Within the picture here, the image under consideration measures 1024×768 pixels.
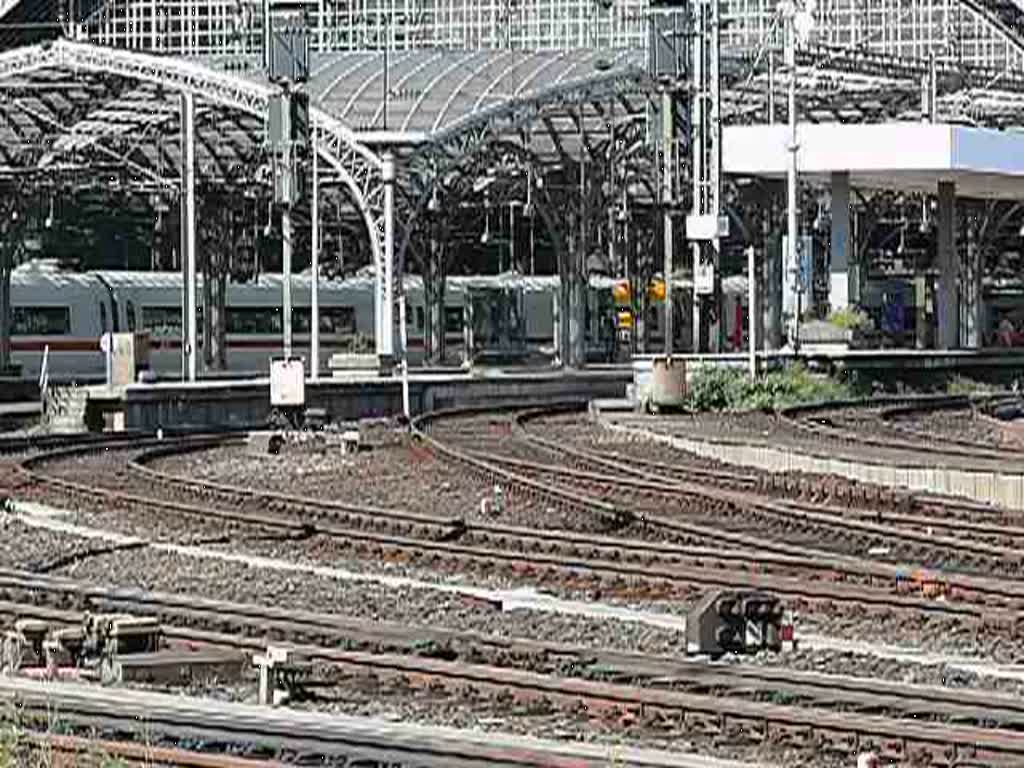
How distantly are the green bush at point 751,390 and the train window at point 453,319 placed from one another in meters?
35.9

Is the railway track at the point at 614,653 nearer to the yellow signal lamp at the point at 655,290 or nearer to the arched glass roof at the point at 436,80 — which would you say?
the arched glass roof at the point at 436,80

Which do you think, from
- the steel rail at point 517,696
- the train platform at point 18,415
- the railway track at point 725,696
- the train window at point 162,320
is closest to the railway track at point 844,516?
the railway track at point 725,696

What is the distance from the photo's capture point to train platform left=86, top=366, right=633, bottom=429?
1906 inches

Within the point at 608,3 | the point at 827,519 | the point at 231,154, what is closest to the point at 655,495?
the point at 827,519

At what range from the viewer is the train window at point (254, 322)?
264 feet

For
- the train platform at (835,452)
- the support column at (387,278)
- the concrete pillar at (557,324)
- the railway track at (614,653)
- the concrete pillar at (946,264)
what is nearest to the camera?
the railway track at (614,653)

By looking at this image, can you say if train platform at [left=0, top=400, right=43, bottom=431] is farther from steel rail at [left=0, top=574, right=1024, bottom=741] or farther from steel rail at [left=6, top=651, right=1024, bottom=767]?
steel rail at [left=6, top=651, right=1024, bottom=767]

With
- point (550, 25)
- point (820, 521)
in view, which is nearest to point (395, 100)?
point (550, 25)

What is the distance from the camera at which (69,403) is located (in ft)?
162

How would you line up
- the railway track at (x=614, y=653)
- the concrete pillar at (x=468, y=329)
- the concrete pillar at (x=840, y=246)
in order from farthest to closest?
the concrete pillar at (x=468, y=329) < the concrete pillar at (x=840, y=246) < the railway track at (x=614, y=653)

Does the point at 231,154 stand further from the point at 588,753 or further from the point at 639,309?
the point at 588,753

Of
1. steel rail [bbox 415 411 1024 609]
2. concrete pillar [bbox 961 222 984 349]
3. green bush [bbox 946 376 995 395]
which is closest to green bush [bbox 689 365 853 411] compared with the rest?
green bush [bbox 946 376 995 395]

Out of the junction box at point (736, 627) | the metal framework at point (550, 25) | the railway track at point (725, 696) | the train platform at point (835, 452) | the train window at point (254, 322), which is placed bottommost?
the train platform at point (835, 452)

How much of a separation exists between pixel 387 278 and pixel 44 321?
17.2 metres
